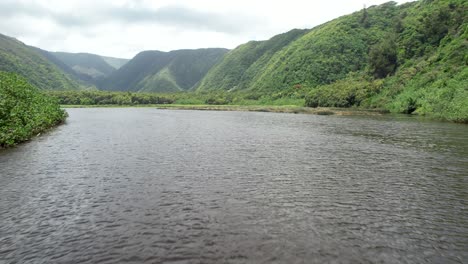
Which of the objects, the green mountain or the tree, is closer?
the green mountain

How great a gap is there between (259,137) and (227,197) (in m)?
33.1

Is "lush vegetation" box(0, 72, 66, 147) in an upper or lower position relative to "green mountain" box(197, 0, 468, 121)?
lower

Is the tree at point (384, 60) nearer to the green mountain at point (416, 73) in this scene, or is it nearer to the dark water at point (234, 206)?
the green mountain at point (416, 73)

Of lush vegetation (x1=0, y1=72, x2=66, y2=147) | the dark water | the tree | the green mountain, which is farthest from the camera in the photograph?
the tree

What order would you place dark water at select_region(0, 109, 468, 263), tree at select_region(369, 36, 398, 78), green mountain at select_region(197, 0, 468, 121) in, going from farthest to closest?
1. tree at select_region(369, 36, 398, 78)
2. green mountain at select_region(197, 0, 468, 121)
3. dark water at select_region(0, 109, 468, 263)

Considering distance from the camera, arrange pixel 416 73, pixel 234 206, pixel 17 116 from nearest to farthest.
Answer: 1. pixel 234 206
2. pixel 17 116
3. pixel 416 73

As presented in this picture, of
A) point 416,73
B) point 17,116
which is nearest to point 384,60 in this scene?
point 416,73

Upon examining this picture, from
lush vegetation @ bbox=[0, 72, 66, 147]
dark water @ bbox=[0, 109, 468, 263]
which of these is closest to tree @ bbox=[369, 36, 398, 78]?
dark water @ bbox=[0, 109, 468, 263]

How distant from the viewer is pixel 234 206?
20.9 m

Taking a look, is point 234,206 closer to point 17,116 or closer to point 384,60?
point 17,116

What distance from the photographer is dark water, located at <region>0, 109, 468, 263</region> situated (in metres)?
15.0

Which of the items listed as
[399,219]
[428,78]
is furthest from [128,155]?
[428,78]

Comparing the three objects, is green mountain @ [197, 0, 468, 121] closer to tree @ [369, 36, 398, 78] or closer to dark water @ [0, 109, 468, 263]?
tree @ [369, 36, 398, 78]

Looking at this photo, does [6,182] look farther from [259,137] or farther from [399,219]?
[259,137]
